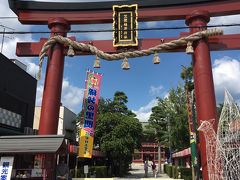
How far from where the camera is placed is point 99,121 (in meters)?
34.9

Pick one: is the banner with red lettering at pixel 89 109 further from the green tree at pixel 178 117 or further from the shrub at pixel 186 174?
the green tree at pixel 178 117

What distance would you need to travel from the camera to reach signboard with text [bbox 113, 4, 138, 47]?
47.0 ft

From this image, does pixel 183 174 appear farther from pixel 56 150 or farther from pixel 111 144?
pixel 56 150

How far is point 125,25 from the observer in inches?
571

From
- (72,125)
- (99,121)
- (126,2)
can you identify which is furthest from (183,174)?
(72,125)

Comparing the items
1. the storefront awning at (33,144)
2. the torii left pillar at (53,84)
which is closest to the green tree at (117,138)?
the torii left pillar at (53,84)

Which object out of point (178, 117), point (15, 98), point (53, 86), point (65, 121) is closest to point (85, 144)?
point (15, 98)

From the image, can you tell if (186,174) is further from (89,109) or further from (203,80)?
(203,80)

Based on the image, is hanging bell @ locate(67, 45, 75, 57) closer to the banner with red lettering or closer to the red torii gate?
the red torii gate

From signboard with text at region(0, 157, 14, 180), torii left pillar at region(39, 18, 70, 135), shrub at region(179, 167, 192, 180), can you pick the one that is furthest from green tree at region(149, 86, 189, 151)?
signboard with text at region(0, 157, 14, 180)

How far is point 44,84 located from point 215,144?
751 cm

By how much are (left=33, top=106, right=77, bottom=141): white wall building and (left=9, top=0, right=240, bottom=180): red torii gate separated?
23.2 m

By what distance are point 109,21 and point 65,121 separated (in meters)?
26.1

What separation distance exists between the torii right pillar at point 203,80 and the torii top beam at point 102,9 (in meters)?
0.49
